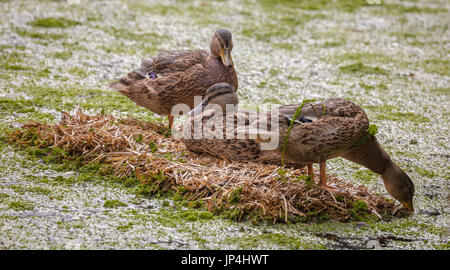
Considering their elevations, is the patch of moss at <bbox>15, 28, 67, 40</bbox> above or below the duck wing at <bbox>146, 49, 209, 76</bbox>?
above

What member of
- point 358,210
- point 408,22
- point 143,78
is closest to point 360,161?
point 358,210

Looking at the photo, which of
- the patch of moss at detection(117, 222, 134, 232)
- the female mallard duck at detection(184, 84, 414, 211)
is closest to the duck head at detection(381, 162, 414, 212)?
the female mallard duck at detection(184, 84, 414, 211)

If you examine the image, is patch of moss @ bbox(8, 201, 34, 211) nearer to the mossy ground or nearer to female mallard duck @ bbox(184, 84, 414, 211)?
the mossy ground

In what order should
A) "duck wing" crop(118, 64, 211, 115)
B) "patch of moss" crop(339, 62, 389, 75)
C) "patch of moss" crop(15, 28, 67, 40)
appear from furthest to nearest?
"patch of moss" crop(15, 28, 67, 40), "patch of moss" crop(339, 62, 389, 75), "duck wing" crop(118, 64, 211, 115)

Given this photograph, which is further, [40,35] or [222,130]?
[40,35]

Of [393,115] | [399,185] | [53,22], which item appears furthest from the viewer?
[53,22]

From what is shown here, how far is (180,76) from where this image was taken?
4691mm

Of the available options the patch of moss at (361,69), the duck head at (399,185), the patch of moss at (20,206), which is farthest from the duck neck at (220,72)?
the patch of moss at (361,69)

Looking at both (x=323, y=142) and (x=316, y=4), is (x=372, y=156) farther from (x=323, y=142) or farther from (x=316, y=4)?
(x=316, y=4)


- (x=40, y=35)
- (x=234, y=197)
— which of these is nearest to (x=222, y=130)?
(x=234, y=197)

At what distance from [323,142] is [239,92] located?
2.37 metres

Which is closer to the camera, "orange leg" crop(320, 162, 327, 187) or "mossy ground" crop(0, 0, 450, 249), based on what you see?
"mossy ground" crop(0, 0, 450, 249)

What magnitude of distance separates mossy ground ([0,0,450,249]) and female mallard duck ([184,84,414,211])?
245mm

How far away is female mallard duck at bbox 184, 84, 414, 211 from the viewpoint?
3.62 m
